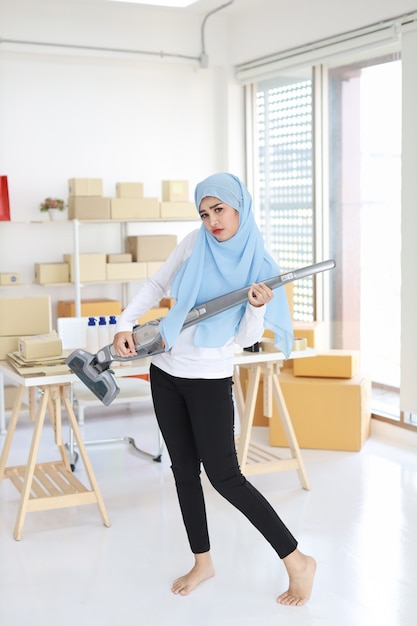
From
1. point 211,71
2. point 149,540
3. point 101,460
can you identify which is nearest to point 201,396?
point 149,540

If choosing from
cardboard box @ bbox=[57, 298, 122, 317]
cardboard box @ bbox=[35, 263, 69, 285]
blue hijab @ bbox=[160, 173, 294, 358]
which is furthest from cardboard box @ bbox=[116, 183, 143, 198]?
blue hijab @ bbox=[160, 173, 294, 358]

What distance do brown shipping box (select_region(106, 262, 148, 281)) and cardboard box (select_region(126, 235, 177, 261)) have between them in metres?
0.07

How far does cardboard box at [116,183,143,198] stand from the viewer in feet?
18.4

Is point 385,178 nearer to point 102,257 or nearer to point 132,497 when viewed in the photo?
point 102,257

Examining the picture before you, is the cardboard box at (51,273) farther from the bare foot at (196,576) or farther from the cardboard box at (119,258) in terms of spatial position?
the bare foot at (196,576)

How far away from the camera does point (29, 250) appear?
223 inches

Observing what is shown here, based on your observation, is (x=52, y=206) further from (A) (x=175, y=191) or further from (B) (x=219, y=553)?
(B) (x=219, y=553)

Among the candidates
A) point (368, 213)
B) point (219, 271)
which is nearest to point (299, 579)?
point (219, 271)

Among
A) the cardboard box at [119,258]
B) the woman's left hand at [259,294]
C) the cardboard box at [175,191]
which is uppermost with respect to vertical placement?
the cardboard box at [175,191]

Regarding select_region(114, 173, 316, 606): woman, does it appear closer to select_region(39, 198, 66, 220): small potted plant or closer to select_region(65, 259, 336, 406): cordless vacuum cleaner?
select_region(65, 259, 336, 406): cordless vacuum cleaner

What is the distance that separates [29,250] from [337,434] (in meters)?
2.45

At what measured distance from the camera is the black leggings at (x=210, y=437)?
8.85 feet

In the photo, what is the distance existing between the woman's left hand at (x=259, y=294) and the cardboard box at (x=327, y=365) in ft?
7.28

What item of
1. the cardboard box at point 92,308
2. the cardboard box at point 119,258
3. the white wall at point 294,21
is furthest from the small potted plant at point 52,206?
the white wall at point 294,21
